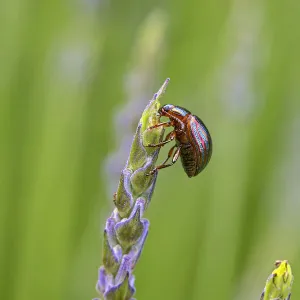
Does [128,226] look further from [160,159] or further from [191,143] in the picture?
[160,159]

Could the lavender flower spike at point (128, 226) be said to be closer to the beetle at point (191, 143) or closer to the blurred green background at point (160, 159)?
the beetle at point (191, 143)

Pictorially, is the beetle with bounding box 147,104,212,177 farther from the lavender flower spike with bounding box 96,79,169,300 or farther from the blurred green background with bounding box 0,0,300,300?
the blurred green background with bounding box 0,0,300,300

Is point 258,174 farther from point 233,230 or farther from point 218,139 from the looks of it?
point 233,230

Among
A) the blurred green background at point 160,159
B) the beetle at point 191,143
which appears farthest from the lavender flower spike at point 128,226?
the blurred green background at point 160,159

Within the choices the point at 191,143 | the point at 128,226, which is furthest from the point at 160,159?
the point at 128,226

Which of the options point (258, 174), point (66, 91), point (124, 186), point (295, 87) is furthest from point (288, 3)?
point (124, 186)
